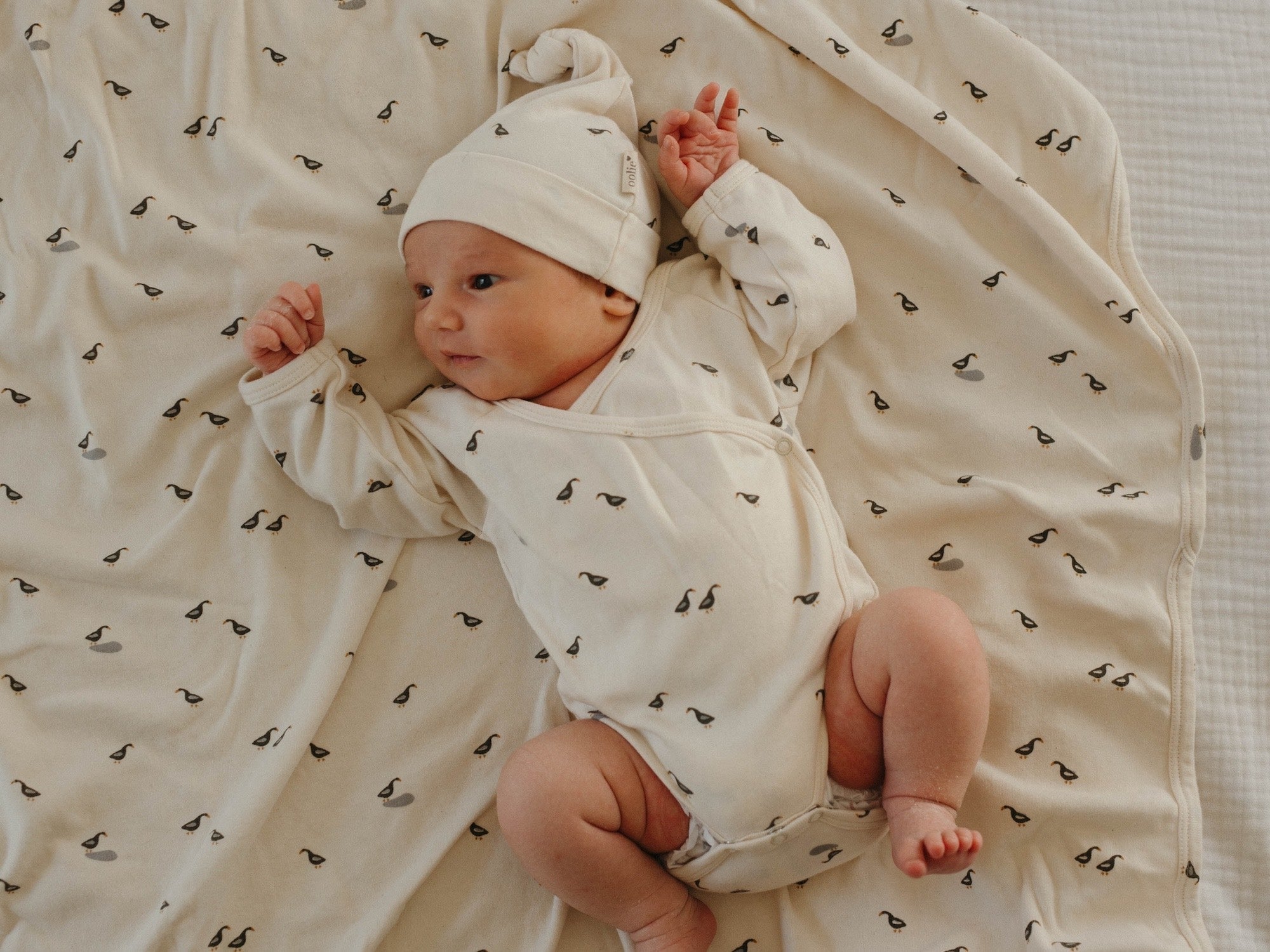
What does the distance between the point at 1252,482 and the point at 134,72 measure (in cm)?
175

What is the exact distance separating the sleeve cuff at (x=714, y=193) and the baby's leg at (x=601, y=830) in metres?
0.71

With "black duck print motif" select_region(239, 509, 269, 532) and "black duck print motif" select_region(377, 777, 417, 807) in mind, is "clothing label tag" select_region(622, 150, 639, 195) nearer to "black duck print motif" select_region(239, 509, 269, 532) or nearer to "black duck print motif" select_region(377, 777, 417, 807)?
"black duck print motif" select_region(239, 509, 269, 532)

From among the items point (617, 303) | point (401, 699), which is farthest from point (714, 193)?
point (401, 699)

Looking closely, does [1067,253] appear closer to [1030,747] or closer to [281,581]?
[1030,747]

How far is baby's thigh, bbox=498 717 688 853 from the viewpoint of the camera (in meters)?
1.30

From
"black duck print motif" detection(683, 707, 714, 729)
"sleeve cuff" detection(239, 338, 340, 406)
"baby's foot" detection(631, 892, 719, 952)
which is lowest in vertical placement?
"baby's foot" detection(631, 892, 719, 952)

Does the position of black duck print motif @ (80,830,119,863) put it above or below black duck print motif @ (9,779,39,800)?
below

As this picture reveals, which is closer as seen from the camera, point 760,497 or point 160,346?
point 760,497

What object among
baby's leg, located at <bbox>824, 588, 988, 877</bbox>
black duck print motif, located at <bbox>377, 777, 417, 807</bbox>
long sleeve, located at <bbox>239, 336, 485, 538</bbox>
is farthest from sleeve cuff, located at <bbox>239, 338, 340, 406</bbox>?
baby's leg, located at <bbox>824, 588, 988, 877</bbox>

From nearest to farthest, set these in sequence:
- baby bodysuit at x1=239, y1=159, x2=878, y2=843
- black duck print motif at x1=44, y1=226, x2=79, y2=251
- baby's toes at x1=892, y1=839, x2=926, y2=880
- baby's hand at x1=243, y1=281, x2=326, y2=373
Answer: baby's toes at x1=892, y1=839, x2=926, y2=880
baby bodysuit at x1=239, y1=159, x2=878, y2=843
baby's hand at x1=243, y1=281, x2=326, y2=373
black duck print motif at x1=44, y1=226, x2=79, y2=251

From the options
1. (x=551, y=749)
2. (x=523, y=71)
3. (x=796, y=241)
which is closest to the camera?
(x=551, y=749)

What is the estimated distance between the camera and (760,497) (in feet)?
4.54

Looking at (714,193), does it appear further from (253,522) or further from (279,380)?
(253,522)

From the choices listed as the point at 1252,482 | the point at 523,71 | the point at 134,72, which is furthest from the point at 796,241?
the point at 134,72
